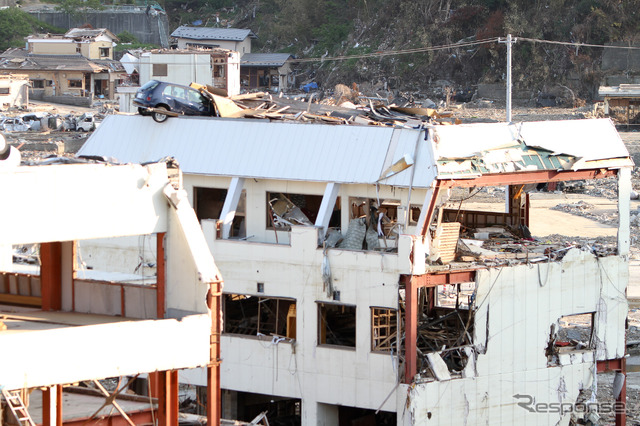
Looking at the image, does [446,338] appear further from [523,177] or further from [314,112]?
[314,112]

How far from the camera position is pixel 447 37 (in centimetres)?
8931

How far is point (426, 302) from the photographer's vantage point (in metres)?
29.0

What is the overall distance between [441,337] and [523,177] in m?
3.81

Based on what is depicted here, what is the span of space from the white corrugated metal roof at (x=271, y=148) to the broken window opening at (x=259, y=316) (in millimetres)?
2724

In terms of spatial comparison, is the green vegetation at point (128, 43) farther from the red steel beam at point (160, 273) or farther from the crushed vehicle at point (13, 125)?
the red steel beam at point (160, 273)

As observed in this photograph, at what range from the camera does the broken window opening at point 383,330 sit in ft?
81.6

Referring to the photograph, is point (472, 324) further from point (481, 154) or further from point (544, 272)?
point (481, 154)

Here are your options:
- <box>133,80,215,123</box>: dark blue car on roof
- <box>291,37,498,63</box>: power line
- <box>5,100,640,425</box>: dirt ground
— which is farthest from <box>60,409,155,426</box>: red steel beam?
<box>291,37,498,63</box>: power line

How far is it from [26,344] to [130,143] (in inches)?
526

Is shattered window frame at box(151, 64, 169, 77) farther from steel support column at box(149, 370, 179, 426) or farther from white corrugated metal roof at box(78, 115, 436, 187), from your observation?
steel support column at box(149, 370, 179, 426)

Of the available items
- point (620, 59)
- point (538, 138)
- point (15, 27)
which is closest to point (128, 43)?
point (15, 27)

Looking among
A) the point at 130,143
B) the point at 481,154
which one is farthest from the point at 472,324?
the point at 130,143

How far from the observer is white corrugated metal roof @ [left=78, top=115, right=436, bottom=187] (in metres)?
25.7

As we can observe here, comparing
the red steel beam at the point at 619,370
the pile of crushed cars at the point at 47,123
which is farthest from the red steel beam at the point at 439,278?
the pile of crushed cars at the point at 47,123
